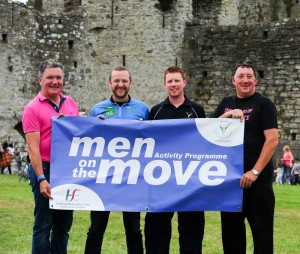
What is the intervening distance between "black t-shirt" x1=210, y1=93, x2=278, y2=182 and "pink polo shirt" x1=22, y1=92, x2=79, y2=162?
207 centimetres

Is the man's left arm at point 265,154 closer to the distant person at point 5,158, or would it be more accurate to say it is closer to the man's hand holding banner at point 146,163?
the man's hand holding banner at point 146,163

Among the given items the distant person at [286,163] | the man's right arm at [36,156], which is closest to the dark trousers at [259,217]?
the man's right arm at [36,156]

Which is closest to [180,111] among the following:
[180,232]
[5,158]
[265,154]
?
[265,154]

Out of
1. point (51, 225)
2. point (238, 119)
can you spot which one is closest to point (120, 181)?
point (51, 225)

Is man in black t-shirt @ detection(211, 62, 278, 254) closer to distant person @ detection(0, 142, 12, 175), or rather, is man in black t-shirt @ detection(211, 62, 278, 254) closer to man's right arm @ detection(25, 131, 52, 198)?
man's right arm @ detection(25, 131, 52, 198)

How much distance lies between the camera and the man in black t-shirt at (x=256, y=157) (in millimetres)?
8000

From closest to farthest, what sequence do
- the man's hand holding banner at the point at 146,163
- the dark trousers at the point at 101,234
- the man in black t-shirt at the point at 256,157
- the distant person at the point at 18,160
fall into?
the man in black t-shirt at the point at 256,157 < the man's hand holding banner at the point at 146,163 < the dark trousers at the point at 101,234 < the distant person at the point at 18,160

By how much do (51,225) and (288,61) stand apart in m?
20.6

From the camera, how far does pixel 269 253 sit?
319 inches

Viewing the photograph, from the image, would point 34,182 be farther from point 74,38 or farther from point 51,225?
point 74,38

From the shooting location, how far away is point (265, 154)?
7.94m

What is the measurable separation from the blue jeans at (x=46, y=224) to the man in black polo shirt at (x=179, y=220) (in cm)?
97

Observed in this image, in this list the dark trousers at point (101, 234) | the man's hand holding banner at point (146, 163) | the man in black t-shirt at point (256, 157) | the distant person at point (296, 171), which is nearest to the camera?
the man in black t-shirt at point (256, 157)

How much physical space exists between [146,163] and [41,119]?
1322 millimetres
